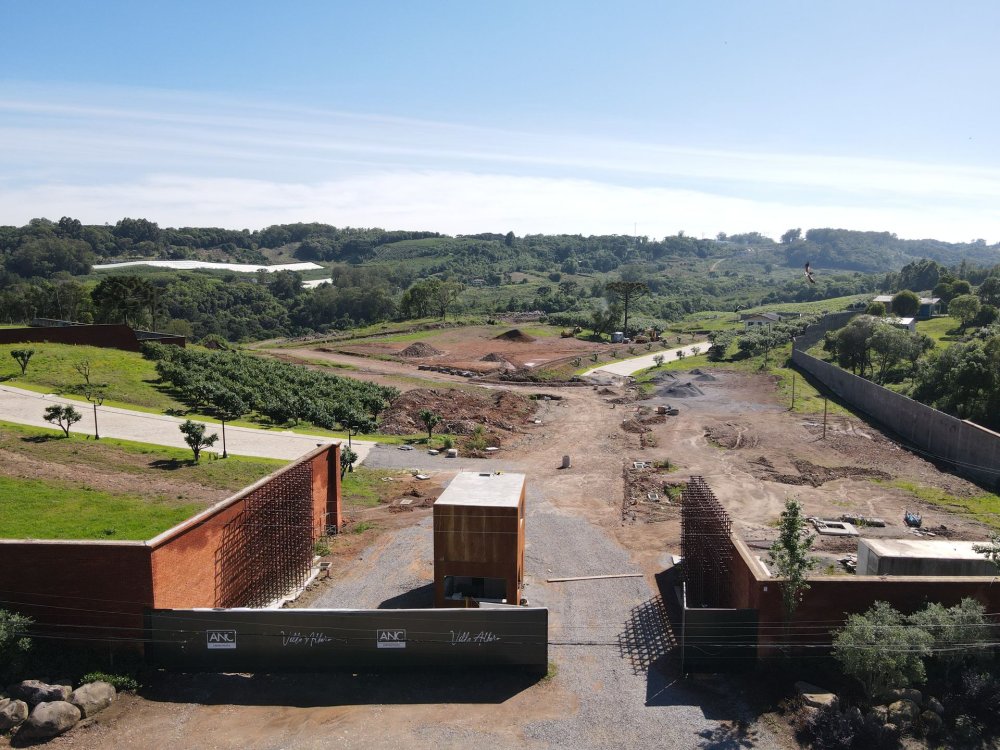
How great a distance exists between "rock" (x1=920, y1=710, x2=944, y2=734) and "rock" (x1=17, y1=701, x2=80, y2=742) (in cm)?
1802

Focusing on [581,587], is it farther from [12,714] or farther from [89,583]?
[12,714]

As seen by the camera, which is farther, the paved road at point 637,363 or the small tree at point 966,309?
the paved road at point 637,363

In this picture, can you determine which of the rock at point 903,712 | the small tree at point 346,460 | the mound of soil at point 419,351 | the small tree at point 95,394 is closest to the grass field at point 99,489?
the small tree at point 346,460

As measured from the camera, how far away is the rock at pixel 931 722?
A: 48.9 ft

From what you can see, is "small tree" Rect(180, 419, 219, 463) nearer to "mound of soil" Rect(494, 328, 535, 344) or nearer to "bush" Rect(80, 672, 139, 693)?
"bush" Rect(80, 672, 139, 693)

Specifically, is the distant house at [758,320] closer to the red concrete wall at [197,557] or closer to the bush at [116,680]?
the red concrete wall at [197,557]

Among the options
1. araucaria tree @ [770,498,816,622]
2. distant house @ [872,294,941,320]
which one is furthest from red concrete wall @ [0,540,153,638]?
distant house @ [872,294,941,320]

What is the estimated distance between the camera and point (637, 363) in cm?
7269

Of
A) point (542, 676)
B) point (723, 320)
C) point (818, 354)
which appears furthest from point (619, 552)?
point (723, 320)

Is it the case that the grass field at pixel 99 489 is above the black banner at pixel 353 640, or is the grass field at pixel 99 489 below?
above

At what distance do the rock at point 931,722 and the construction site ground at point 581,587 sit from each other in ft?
10.1

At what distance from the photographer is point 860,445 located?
39281mm

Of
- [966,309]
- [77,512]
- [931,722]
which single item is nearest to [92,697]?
[77,512]

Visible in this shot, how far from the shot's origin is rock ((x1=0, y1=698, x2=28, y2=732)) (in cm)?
1456
